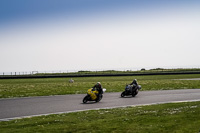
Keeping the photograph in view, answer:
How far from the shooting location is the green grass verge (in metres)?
9.60

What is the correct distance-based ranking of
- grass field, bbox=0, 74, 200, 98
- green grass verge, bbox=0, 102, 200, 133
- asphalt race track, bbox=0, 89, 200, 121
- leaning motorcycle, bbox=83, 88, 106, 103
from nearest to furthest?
green grass verge, bbox=0, 102, 200, 133, asphalt race track, bbox=0, 89, 200, 121, leaning motorcycle, bbox=83, 88, 106, 103, grass field, bbox=0, 74, 200, 98

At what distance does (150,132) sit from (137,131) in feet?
1.39

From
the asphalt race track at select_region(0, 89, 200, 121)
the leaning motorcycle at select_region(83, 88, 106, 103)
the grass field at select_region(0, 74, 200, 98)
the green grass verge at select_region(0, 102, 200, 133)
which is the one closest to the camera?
the green grass verge at select_region(0, 102, 200, 133)

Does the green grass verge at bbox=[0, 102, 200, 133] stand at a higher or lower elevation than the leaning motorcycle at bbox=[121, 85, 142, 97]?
lower

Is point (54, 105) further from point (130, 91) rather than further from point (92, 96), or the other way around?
point (130, 91)

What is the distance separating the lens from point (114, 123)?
10.7 m

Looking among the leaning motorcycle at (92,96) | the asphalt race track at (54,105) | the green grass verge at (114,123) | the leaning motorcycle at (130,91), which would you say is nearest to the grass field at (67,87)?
the leaning motorcycle at (130,91)

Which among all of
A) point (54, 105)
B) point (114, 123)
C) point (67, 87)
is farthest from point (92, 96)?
point (67, 87)

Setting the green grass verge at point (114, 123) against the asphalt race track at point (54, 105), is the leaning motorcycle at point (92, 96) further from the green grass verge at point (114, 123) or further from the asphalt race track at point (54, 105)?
the green grass verge at point (114, 123)

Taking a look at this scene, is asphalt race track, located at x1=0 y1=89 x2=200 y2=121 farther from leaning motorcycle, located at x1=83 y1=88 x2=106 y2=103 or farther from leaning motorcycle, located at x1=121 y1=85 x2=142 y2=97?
leaning motorcycle, located at x1=121 y1=85 x2=142 y2=97

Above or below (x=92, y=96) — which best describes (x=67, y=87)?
below

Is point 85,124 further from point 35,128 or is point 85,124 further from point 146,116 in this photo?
point 146,116

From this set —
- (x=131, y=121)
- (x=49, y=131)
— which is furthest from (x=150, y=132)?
(x=49, y=131)

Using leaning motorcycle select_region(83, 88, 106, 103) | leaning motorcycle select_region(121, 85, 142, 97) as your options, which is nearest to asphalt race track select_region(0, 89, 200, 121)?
leaning motorcycle select_region(83, 88, 106, 103)
